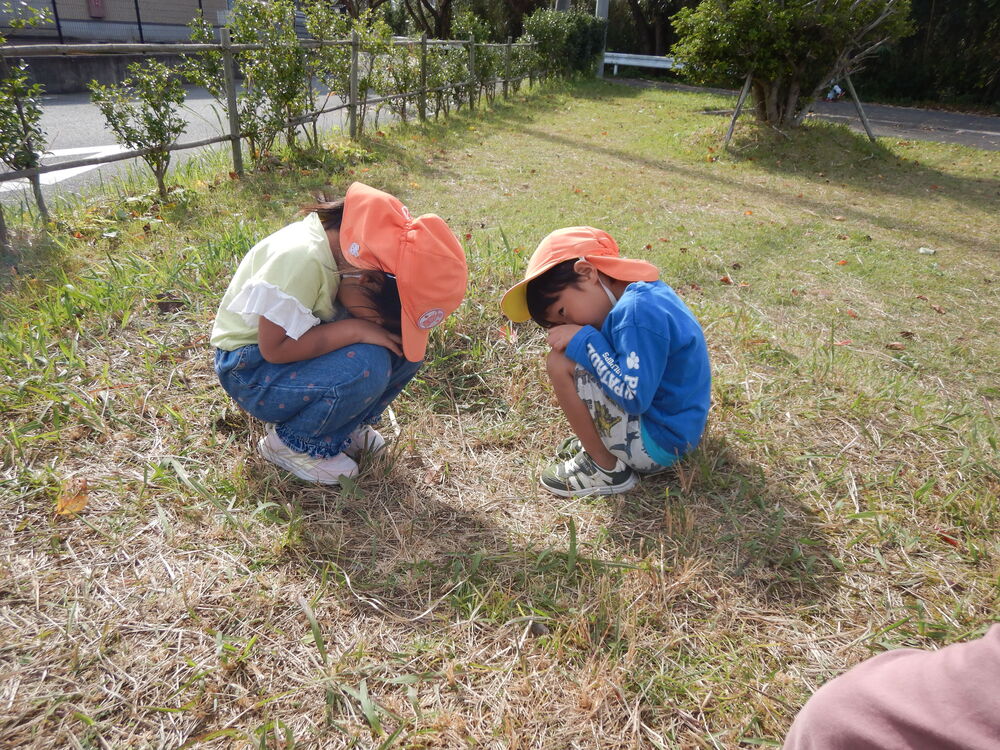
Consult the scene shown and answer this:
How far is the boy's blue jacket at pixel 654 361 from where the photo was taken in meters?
2.02

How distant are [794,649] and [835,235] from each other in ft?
15.4

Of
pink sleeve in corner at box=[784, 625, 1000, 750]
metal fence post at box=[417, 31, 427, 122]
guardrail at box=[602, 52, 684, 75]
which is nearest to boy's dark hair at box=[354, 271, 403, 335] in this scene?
pink sleeve in corner at box=[784, 625, 1000, 750]

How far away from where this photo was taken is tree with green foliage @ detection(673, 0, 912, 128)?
7766 millimetres

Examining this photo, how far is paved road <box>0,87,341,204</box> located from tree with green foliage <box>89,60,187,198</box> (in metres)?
0.19

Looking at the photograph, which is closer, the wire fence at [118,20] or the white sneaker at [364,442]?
the white sneaker at [364,442]

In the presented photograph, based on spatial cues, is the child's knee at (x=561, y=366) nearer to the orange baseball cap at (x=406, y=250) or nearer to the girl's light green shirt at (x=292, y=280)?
the orange baseball cap at (x=406, y=250)

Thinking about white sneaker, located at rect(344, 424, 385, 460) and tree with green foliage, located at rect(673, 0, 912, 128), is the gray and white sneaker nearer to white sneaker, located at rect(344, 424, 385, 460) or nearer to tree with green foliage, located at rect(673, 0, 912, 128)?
white sneaker, located at rect(344, 424, 385, 460)

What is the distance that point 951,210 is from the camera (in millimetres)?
6477

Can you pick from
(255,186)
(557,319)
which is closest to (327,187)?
(255,186)

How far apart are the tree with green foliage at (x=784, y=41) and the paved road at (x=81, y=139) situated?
193 inches

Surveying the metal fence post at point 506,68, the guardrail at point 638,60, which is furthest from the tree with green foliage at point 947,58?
the metal fence post at point 506,68

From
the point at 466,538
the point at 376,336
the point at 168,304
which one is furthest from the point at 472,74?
the point at 466,538

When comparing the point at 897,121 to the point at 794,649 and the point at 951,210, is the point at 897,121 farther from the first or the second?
the point at 794,649

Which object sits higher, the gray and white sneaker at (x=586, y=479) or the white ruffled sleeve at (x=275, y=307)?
the white ruffled sleeve at (x=275, y=307)
